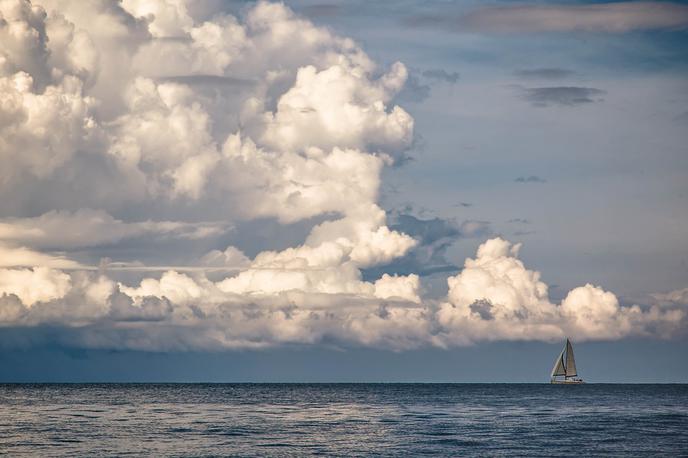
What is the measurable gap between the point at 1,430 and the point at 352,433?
51160 millimetres

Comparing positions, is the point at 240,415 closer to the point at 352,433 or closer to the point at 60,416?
the point at 60,416

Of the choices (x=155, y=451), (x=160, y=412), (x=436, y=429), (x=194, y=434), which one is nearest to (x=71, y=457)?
(x=155, y=451)

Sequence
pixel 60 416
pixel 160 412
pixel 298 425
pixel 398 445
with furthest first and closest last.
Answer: pixel 160 412, pixel 60 416, pixel 298 425, pixel 398 445

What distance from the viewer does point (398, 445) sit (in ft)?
396

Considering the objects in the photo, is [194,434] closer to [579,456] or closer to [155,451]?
[155,451]

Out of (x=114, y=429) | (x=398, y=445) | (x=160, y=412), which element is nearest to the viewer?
(x=398, y=445)

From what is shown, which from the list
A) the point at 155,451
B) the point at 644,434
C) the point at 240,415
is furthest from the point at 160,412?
the point at 644,434

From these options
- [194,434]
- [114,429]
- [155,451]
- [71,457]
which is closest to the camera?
[71,457]

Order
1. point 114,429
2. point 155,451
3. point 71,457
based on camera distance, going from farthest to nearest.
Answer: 1. point 114,429
2. point 155,451
3. point 71,457

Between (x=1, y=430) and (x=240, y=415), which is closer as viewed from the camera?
(x=1, y=430)

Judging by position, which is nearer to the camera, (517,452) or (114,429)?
(517,452)

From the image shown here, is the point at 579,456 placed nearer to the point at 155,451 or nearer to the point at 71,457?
the point at 155,451

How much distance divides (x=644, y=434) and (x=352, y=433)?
4307cm

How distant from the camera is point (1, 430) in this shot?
136625mm
